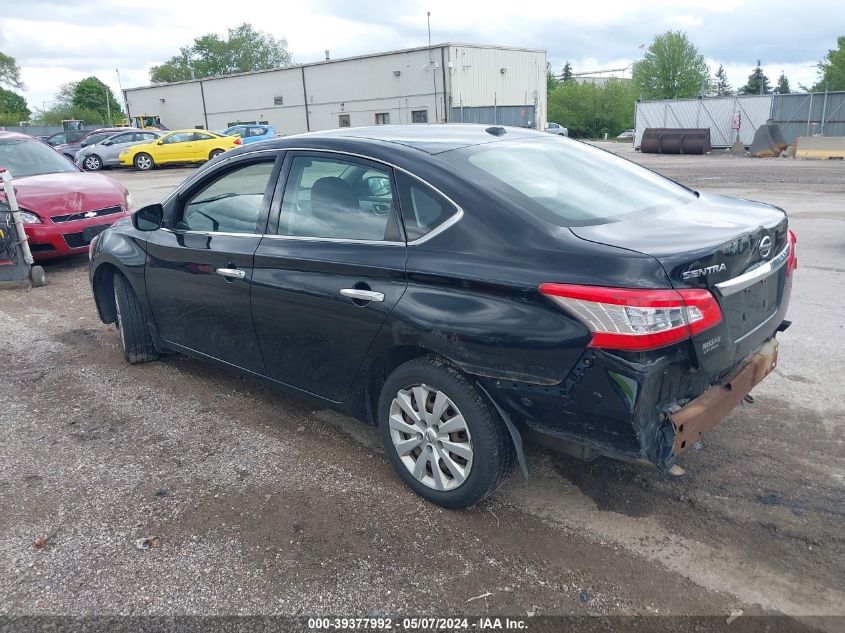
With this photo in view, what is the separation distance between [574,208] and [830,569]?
1782mm

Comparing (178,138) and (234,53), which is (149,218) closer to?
(178,138)

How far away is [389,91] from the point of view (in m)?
38.3

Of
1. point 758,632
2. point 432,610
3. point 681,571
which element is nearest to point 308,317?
point 432,610

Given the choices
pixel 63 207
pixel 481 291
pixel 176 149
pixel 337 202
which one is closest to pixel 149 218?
pixel 337 202

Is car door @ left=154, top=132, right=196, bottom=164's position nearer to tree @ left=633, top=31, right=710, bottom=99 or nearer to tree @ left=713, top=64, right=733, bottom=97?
tree @ left=633, top=31, right=710, bottom=99

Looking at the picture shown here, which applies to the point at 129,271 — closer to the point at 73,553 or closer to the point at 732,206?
the point at 73,553

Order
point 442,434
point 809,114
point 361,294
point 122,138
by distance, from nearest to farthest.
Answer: point 442,434 → point 361,294 → point 122,138 → point 809,114

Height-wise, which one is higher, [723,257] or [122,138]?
[122,138]

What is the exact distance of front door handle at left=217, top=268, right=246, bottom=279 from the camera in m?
3.84

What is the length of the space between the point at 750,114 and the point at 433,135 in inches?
1253

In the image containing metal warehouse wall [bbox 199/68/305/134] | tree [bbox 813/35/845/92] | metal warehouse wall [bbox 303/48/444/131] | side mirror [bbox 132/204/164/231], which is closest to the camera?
side mirror [bbox 132/204/164/231]

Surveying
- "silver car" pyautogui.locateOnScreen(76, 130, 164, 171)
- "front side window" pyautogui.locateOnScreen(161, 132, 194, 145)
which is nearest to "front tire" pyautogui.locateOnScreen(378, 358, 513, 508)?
"front side window" pyautogui.locateOnScreen(161, 132, 194, 145)

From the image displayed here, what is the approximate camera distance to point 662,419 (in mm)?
2670

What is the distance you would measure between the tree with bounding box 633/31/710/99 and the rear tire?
87.1m
